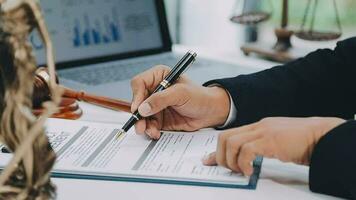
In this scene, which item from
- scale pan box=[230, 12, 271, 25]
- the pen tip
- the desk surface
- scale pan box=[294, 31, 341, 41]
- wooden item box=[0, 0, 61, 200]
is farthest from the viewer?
scale pan box=[230, 12, 271, 25]

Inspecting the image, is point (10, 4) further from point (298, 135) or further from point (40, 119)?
point (298, 135)

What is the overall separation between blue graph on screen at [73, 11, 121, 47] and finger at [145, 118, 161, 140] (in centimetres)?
64

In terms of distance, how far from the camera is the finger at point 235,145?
0.71m

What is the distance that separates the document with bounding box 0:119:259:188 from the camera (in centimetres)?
71

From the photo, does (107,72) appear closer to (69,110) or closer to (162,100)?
(69,110)

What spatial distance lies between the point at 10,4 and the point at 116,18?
1154 millimetres

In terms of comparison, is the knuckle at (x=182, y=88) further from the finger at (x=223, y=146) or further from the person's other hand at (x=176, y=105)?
the finger at (x=223, y=146)

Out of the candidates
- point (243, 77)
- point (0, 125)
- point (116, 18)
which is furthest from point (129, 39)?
point (0, 125)

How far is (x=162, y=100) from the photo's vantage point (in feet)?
2.89

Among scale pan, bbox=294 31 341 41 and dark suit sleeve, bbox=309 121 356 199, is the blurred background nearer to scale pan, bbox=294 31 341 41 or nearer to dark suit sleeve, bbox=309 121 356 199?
scale pan, bbox=294 31 341 41

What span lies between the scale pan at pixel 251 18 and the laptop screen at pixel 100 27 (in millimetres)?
275

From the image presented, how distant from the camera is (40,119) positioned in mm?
401

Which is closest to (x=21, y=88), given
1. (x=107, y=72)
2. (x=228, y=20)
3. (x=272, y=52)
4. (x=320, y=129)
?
(x=320, y=129)

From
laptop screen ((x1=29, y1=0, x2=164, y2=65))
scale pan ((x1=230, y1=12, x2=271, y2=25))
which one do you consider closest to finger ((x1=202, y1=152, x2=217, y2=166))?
laptop screen ((x1=29, y1=0, x2=164, y2=65))
